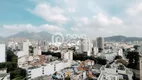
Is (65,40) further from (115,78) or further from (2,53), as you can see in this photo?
(115,78)

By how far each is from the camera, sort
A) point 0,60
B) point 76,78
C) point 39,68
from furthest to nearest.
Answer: point 0,60 → point 39,68 → point 76,78

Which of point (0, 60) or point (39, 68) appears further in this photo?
point (0, 60)

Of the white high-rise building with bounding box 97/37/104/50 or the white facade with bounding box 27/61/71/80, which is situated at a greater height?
the white high-rise building with bounding box 97/37/104/50

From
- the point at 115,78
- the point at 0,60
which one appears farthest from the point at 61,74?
the point at 0,60

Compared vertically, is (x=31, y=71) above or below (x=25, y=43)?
below

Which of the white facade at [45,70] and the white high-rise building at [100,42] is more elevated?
the white high-rise building at [100,42]

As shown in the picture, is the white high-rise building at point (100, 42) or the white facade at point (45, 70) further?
the white high-rise building at point (100, 42)

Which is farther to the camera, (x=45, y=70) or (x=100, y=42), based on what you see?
(x=100, y=42)

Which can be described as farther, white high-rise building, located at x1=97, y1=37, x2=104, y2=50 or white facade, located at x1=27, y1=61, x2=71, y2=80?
white high-rise building, located at x1=97, y1=37, x2=104, y2=50

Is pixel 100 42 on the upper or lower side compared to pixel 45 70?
upper

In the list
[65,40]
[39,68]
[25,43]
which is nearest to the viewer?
[39,68]

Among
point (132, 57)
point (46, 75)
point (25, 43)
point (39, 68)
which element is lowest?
point (46, 75)
